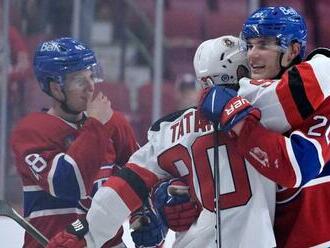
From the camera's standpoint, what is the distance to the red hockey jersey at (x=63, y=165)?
286 cm

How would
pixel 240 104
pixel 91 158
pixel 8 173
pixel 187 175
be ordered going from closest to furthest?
pixel 240 104
pixel 187 175
pixel 91 158
pixel 8 173

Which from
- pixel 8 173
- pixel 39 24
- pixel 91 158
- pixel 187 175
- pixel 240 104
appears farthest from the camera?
pixel 39 24

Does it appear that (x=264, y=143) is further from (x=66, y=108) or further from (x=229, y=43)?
(x=66, y=108)

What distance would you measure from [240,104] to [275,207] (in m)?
0.25

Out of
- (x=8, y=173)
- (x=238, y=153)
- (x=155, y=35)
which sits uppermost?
(x=238, y=153)

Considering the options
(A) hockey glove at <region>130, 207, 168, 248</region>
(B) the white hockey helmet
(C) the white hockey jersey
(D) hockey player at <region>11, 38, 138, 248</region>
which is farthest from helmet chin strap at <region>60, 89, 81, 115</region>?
(B) the white hockey helmet

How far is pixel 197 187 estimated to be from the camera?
7.72 feet

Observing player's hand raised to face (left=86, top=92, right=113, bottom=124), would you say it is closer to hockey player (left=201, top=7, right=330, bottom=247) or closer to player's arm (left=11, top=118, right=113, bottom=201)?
player's arm (left=11, top=118, right=113, bottom=201)

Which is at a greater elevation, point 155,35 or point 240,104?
point 240,104

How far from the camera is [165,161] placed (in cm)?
241

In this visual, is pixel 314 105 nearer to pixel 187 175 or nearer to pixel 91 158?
pixel 187 175

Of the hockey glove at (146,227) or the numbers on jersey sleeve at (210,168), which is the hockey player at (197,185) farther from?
the hockey glove at (146,227)

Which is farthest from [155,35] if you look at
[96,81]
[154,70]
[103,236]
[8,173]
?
[103,236]

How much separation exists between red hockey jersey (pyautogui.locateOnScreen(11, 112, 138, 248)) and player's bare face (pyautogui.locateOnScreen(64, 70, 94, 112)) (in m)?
0.06
